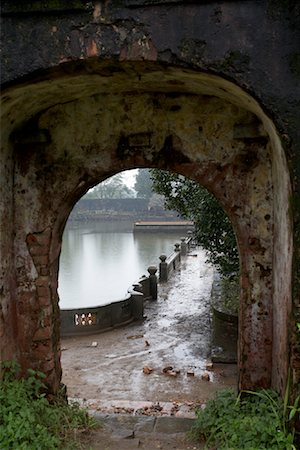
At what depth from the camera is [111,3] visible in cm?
307

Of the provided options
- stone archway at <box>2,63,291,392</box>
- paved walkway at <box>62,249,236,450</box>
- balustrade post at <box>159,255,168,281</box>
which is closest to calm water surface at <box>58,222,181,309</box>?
paved walkway at <box>62,249,236,450</box>

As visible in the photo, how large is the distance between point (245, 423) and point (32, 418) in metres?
1.67

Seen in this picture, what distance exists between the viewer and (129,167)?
4406mm

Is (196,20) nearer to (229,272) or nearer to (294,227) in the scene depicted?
(294,227)

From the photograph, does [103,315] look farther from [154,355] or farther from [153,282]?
[153,282]

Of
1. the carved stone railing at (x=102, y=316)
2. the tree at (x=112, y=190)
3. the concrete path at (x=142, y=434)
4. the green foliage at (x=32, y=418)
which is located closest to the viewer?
the green foliage at (x=32, y=418)

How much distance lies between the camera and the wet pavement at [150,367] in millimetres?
6070

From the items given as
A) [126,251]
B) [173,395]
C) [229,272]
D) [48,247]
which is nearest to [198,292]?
[229,272]

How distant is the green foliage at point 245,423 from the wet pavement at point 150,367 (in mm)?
1174

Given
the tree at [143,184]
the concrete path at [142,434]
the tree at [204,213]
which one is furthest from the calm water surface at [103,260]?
the concrete path at [142,434]

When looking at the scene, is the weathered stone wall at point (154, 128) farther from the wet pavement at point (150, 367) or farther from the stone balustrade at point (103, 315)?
the stone balustrade at point (103, 315)

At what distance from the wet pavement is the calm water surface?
5.44 feet

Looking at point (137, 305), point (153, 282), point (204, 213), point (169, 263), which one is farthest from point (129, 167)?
point (169, 263)

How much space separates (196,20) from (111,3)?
596mm
